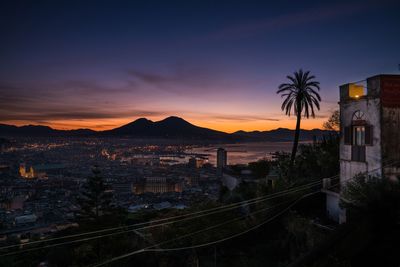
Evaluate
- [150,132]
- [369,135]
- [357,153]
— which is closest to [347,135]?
[357,153]

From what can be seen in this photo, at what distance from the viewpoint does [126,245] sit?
62.9 ft

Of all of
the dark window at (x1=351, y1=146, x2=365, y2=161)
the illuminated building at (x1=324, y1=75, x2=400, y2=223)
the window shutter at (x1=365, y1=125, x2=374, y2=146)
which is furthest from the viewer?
the dark window at (x1=351, y1=146, x2=365, y2=161)

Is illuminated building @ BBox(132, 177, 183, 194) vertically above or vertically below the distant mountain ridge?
below

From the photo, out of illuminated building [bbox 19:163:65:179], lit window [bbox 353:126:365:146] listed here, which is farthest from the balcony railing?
illuminated building [bbox 19:163:65:179]

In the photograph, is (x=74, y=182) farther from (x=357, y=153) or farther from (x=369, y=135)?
(x=369, y=135)

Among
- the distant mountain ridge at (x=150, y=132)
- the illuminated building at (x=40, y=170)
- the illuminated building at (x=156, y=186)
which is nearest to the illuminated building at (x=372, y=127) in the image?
the illuminated building at (x=156, y=186)

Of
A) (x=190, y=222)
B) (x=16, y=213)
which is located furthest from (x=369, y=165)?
Answer: (x=16, y=213)

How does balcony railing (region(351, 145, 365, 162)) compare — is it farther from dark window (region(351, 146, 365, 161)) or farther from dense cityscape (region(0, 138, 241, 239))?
dense cityscape (region(0, 138, 241, 239))

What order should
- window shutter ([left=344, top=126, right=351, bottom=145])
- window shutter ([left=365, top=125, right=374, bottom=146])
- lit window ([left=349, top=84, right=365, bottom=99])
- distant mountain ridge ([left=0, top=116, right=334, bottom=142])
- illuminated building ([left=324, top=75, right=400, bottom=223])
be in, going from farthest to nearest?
distant mountain ridge ([left=0, top=116, right=334, bottom=142]) < window shutter ([left=344, top=126, right=351, bottom=145]) < lit window ([left=349, top=84, right=365, bottom=99]) < window shutter ([left=365, top=125, right=374, bottom=146]) < illuminated building ([left=324, top=75, right=400, bottom=223])

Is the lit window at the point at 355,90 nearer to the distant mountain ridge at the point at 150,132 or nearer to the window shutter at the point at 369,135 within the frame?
the window shutter at the point at 369,135

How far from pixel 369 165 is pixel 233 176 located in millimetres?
18310

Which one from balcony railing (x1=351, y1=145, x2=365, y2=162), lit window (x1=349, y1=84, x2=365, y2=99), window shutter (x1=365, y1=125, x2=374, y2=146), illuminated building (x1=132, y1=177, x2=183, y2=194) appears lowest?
illuminated building (x1=132, y1=177, x2=183, y2=194)

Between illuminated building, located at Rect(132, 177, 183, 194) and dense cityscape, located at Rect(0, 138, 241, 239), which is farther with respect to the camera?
illuminated building, located at Rect(132, 177, 183, 194)

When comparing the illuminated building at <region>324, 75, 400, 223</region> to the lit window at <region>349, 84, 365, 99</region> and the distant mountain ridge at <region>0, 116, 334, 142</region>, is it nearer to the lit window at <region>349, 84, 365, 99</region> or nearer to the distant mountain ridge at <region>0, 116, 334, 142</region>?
the lit window at <region>349, 84, 365, 99</region>
